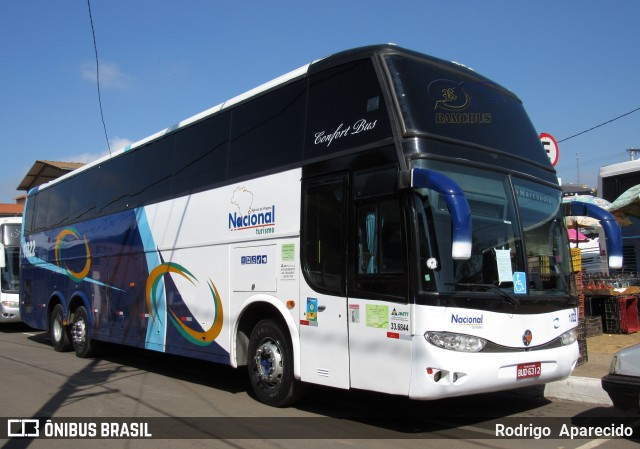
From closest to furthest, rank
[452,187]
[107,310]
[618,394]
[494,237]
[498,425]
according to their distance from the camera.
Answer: [452,187], [618,394], [494,237], [498,425], [107,310]

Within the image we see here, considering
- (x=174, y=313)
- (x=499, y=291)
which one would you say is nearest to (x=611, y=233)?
(x=499, y=291)

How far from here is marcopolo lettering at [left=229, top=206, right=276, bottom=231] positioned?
742 cm

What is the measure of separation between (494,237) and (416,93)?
1.73 metres

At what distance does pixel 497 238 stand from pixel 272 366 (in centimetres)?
326

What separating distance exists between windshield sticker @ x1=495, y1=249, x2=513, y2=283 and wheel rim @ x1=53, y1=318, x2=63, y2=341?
11624 millimetres

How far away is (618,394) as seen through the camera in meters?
5.45

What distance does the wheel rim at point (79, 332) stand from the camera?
12.9 m

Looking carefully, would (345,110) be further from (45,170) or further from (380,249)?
(45,170)

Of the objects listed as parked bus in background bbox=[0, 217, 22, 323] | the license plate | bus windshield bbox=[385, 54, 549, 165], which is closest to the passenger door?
bus windshield bbox=[385, 54, 549, 165]

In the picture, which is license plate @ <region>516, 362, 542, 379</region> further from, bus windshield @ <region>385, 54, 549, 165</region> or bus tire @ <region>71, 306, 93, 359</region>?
bus tire @ <region>71, 306, 93, 359</region>

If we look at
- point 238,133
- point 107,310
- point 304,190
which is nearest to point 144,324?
point 107,310

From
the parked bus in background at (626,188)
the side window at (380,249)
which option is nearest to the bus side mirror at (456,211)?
the side window at (380,249)

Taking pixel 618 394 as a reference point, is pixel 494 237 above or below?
above

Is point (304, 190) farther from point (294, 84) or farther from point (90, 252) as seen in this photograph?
point (90, 252)
